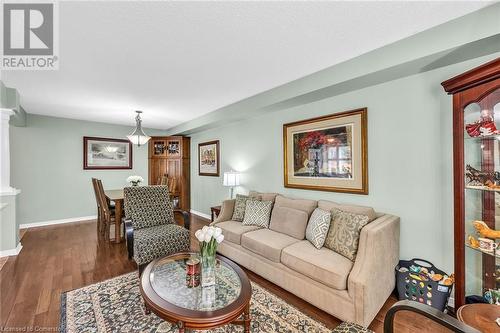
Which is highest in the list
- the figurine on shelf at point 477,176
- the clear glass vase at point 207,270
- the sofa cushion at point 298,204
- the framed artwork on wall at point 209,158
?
the framed artwork on wall at point 209,158

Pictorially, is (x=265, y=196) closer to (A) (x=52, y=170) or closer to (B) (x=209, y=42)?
(B) (x=209, y=42)

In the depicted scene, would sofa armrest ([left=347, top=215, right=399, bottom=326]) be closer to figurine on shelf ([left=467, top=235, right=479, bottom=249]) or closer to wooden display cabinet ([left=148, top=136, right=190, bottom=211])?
figurine on shelf ([left=467, top=235, right=479, bottom=249])

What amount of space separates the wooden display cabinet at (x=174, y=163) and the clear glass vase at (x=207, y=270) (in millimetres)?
4498

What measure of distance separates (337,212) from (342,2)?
190 centimetres

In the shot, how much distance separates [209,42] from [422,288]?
115 inches

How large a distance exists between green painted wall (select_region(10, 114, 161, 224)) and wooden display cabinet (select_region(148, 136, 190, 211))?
42.3 inches

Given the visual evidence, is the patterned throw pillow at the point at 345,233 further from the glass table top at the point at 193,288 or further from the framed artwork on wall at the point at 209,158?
the framed artwork on wall at the point at 209,158

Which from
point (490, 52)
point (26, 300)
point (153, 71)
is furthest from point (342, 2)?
point (26, 300)

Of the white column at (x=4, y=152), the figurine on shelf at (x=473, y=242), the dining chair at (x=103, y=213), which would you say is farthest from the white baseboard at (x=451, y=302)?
the white column at (x=4, y=152)

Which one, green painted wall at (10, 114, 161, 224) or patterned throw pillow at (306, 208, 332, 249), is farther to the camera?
green painted wall at (10, 114, 161, 224)

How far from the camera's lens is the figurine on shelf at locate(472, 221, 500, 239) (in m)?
1.67

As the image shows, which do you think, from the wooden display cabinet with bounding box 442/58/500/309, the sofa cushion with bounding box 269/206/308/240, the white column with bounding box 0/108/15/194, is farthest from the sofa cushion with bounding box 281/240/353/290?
the white column with bounding box 0/108/15/194

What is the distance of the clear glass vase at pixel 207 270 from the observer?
5.74ft

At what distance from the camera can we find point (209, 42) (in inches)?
78.3
